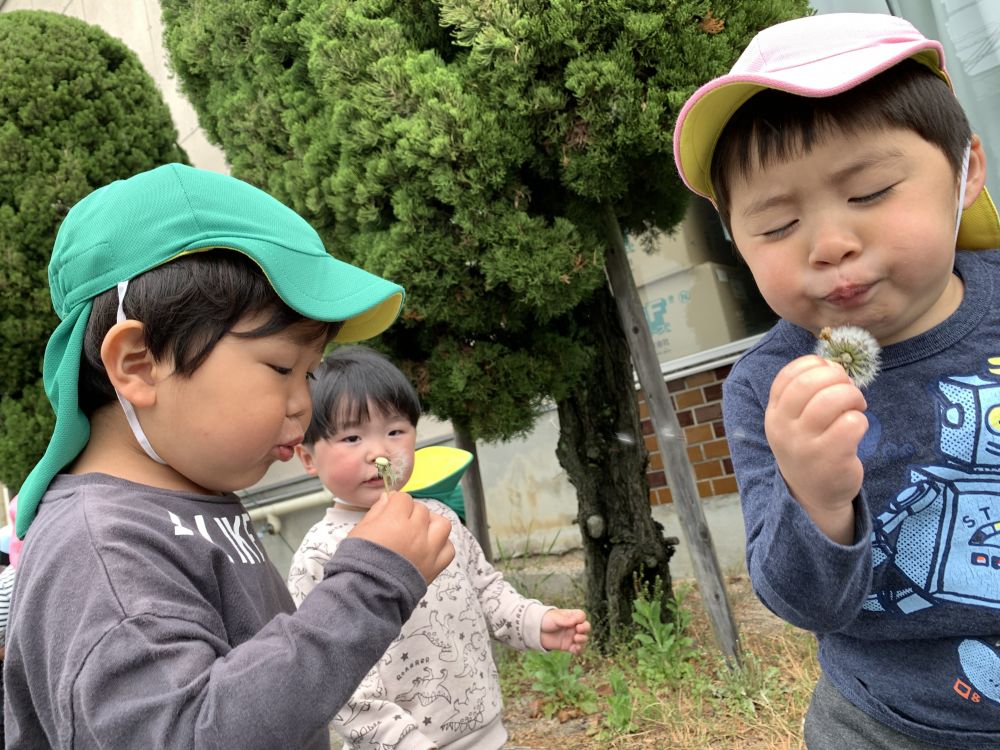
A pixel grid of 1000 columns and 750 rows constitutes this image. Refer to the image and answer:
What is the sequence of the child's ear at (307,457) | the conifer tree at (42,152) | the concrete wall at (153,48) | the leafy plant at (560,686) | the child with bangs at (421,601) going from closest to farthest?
the child with bangs at (421,601) < the child's ear at (307,457) < the leafy plant at (560,686) < the conifer tree at (42,152) < the concrete wall at (153,48)

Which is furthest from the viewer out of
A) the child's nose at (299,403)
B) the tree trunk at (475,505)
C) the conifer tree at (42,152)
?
the conifer tree at (42,152)

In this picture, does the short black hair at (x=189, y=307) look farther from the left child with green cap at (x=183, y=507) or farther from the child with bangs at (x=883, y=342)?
the child with bangs at (x=883, y=342)

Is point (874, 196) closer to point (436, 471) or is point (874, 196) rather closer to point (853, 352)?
point (853, 352)

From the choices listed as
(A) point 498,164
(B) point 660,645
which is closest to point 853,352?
(A) point 498,164

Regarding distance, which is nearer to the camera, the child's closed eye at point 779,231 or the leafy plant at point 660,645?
the child's closed eye at point 779,231

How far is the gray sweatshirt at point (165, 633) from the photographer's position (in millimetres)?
1051

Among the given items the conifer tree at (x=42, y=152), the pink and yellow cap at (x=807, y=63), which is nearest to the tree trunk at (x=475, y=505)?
the pink and yellow cap at (x=807, y=63)

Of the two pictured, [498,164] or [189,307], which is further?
[498,164]

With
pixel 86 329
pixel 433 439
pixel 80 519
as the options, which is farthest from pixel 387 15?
pixel 433 439

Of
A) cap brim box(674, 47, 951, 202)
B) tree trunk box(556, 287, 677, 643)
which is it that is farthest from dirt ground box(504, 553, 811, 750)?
cap brim box(674, 47, 951, 202)

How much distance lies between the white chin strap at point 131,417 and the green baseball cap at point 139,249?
0.02m

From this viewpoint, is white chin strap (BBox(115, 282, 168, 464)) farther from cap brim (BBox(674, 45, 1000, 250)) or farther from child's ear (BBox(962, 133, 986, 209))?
child's ear (BBox(962, 133, 986, 209))

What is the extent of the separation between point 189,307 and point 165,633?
508 millimetres

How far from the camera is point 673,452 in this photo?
10.2 ft
